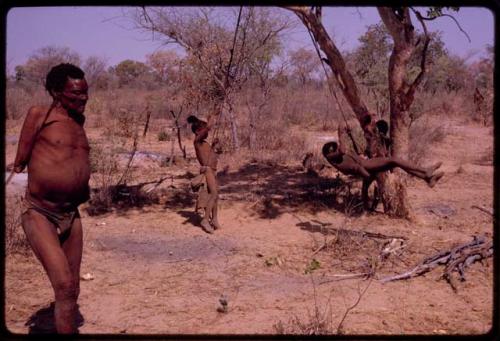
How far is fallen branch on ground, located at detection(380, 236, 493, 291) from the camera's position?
4988 mm

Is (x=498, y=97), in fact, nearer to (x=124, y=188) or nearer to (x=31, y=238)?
(x=31, y=238)

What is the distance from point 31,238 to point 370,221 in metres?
4.91

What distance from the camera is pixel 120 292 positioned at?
483 centimetres

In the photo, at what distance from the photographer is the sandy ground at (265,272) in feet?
13.8

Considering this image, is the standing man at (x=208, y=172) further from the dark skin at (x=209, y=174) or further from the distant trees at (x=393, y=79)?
the distant trees at (x=393, y=79)

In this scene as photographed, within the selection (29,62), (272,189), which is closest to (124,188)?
(272,189)

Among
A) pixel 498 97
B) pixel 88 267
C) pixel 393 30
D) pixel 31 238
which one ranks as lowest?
pixel 88 267

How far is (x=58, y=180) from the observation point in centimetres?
331

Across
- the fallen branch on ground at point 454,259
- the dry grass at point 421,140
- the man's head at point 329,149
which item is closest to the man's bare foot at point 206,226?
the fallen branch on ground at point 454,259

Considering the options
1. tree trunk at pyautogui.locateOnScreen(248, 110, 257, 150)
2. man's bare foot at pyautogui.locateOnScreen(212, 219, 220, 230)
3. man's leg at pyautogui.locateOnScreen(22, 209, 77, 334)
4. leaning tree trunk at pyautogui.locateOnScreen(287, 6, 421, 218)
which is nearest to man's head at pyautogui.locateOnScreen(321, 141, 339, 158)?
leaning tree trunk at pyautogui.locateOnScreen(287, 6, 421, 218)

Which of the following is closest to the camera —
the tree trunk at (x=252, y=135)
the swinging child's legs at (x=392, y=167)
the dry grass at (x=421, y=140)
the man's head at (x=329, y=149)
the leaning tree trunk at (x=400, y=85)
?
the man's head at (x=329, y=149)

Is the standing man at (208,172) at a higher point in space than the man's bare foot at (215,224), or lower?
higher

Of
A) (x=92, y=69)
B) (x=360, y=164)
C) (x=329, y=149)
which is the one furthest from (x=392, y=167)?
(x=92, y=69)

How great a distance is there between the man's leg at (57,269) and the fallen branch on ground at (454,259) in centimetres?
303
